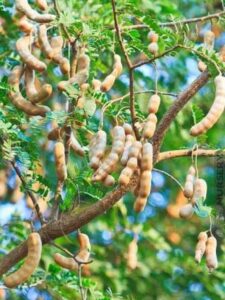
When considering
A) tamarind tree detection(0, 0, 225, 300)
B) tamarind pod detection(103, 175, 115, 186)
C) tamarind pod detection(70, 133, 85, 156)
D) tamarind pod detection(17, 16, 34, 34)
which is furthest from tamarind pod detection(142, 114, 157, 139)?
tamarind pod detection(17, 16, 34, 34)

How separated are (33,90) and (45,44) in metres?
0.11

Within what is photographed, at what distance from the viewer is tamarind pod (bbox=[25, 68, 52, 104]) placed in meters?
2.29

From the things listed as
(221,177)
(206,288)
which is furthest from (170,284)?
(221,177)

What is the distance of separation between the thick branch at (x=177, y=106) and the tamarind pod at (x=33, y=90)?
0.26 metres

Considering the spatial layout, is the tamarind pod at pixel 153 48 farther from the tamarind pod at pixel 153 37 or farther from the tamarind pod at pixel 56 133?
the tamarind pod at pixel 56 133

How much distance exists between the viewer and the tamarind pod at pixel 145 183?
2.07m

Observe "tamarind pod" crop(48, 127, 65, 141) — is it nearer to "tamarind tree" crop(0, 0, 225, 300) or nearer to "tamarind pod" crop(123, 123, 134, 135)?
"tamarind tree" crop(0, 0, 225, 300)

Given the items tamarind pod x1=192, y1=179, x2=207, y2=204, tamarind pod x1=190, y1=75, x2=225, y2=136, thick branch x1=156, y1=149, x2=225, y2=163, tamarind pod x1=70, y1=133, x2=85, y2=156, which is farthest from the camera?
tamarind pod x1=70, y1=133, x2=85, y2=156

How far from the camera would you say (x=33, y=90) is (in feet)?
7.73

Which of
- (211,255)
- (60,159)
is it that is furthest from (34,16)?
(211,255)

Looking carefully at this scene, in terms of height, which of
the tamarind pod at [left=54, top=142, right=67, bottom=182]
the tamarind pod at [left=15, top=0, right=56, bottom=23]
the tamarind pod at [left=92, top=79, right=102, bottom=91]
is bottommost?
the tamarind pod at [left=54, top=142, right=67, bottom=182]

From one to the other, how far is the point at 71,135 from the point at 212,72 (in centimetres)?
43

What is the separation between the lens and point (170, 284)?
4.24 meters

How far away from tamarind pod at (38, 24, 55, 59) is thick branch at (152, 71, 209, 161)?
12.9 inches
